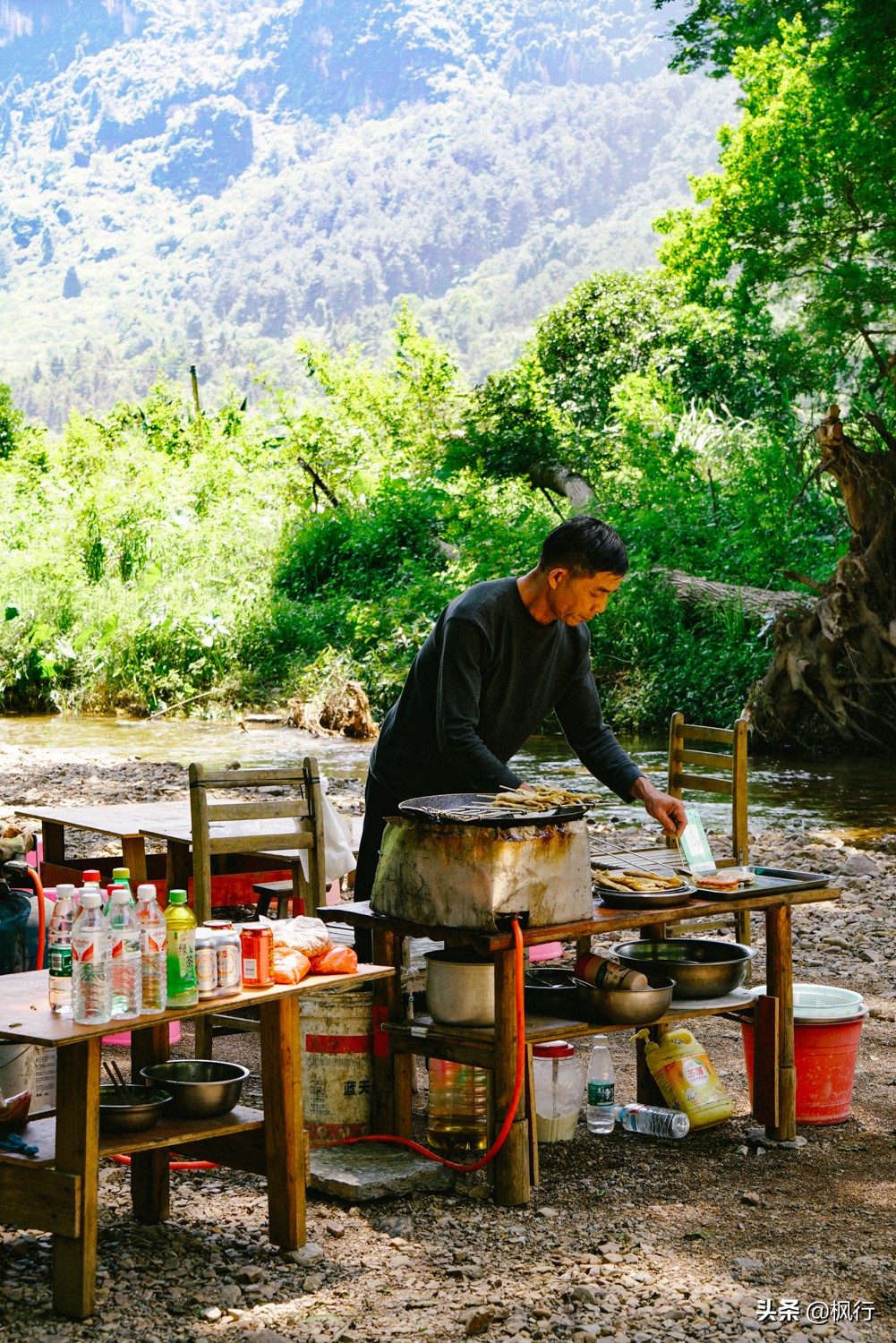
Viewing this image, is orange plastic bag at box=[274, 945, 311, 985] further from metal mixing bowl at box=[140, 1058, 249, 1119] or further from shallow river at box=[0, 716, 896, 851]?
shallow river at box=[0, 716, 896, 851]

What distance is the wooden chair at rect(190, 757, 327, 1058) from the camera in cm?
453

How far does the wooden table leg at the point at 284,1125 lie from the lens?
11.4 feet


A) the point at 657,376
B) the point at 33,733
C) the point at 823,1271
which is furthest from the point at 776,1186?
the point at 657,376

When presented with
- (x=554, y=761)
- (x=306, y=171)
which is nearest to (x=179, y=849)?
(x=554, y=761)

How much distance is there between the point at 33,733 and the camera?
16.8 metres

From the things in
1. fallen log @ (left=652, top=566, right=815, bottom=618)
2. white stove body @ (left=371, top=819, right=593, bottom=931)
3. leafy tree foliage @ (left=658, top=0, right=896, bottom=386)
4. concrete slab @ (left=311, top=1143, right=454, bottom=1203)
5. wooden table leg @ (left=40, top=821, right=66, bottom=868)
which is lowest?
concrete slab @ (left=311, top=1143, right=454, bottom=1203)

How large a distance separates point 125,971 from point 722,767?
3.59 metres

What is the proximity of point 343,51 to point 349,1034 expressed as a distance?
165m

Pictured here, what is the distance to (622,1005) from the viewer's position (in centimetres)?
407

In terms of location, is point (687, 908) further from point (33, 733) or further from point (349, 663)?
point (349, 663)

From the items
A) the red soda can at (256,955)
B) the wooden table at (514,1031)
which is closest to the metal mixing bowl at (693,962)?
the wooden table at (514,1031)

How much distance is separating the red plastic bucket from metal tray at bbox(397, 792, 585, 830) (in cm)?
126

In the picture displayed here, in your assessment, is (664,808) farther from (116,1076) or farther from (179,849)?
(179,849)

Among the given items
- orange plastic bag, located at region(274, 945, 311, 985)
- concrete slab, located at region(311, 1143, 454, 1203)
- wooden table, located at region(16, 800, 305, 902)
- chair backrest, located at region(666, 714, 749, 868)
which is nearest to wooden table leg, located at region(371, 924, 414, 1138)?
concrete slab, located at region(311, 1143, 454, 1203)
